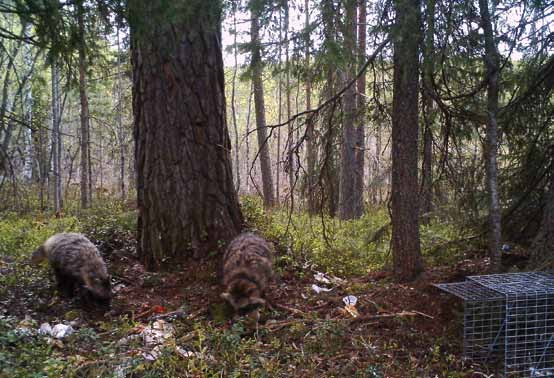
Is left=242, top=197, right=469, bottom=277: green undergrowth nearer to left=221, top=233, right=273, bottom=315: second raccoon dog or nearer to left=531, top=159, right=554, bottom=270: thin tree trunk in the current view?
left=221, top=233, right=273, bottom=315: second raccoon dog

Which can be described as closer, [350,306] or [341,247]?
[350,306]

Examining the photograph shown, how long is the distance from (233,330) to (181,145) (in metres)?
2.96

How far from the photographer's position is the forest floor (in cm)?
404

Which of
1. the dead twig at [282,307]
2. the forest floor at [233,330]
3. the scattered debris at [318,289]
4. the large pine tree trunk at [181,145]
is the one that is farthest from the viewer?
the large pine tree trunk at [181,145]

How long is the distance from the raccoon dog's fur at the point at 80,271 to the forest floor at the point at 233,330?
18 cm

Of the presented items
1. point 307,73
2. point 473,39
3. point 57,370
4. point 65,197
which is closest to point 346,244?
point 307,73

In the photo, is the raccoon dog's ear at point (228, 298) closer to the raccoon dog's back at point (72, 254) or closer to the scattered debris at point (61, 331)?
the scattered debris at point (61, 331)

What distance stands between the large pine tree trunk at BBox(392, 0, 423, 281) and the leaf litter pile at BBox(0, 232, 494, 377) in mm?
285

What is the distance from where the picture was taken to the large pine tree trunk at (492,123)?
4797 mm

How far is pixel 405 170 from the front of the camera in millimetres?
5859

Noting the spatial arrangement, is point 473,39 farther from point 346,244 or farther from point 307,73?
point 346,244

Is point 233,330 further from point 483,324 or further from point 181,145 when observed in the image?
point 181,145

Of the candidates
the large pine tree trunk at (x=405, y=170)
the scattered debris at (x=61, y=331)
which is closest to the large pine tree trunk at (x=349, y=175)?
the large pine tree trunk at (x=405, y=170)

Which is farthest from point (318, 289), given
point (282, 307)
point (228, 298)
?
point (228, 298)
